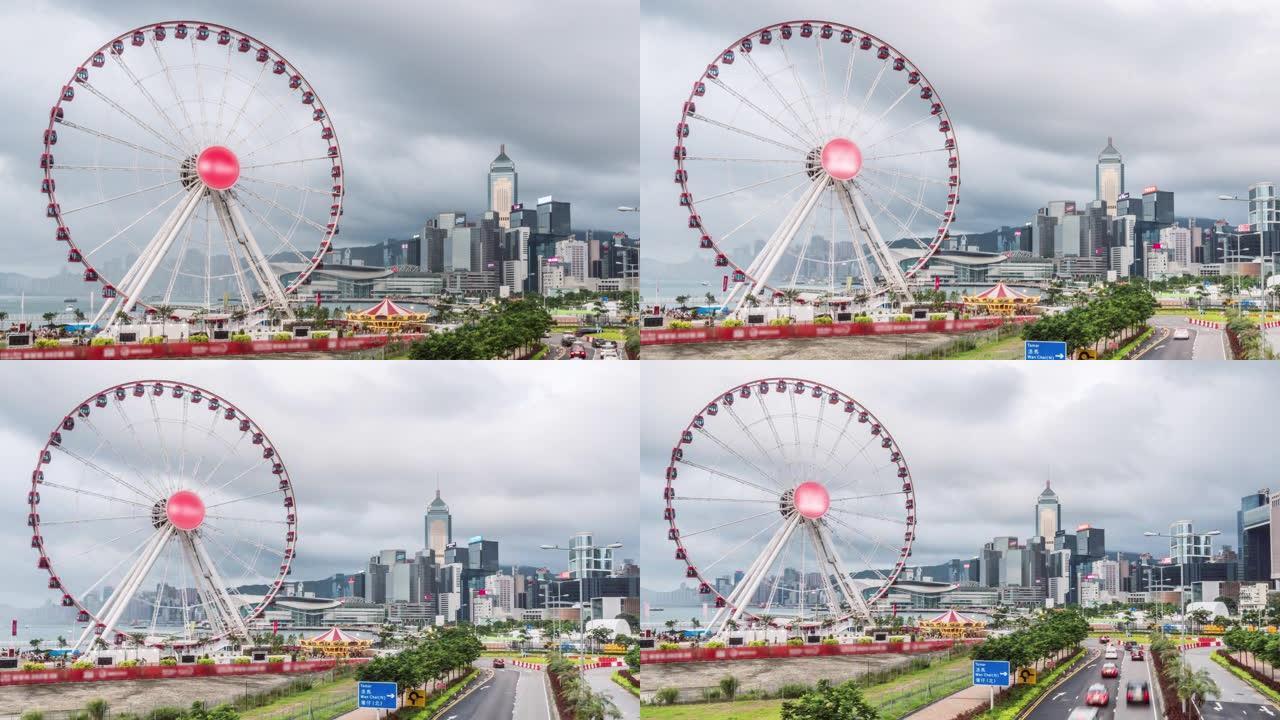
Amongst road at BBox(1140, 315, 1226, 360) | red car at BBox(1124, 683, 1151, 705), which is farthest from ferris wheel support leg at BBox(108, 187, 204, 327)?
red car at BBox(1124, 683, 1151, 705)

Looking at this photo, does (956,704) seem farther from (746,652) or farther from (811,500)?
(811,500)

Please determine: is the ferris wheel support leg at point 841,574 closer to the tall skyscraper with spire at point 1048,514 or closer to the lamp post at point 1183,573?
the tall skyscraper with spire at point 1048,514

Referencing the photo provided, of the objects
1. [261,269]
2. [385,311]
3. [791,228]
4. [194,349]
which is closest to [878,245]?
[791,228]

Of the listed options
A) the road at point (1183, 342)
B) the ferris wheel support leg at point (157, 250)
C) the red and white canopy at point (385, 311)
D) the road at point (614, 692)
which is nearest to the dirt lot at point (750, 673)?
the road at point (614, 692)

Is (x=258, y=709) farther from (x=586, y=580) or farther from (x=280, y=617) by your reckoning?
(x=586, y=580)

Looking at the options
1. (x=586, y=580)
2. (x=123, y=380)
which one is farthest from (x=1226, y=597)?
(x=123, y=380)

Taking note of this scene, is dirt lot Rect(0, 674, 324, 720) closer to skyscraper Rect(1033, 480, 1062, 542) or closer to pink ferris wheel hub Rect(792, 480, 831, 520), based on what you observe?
pink ferris wheel hub Rect(792, 480, 831, 520)
